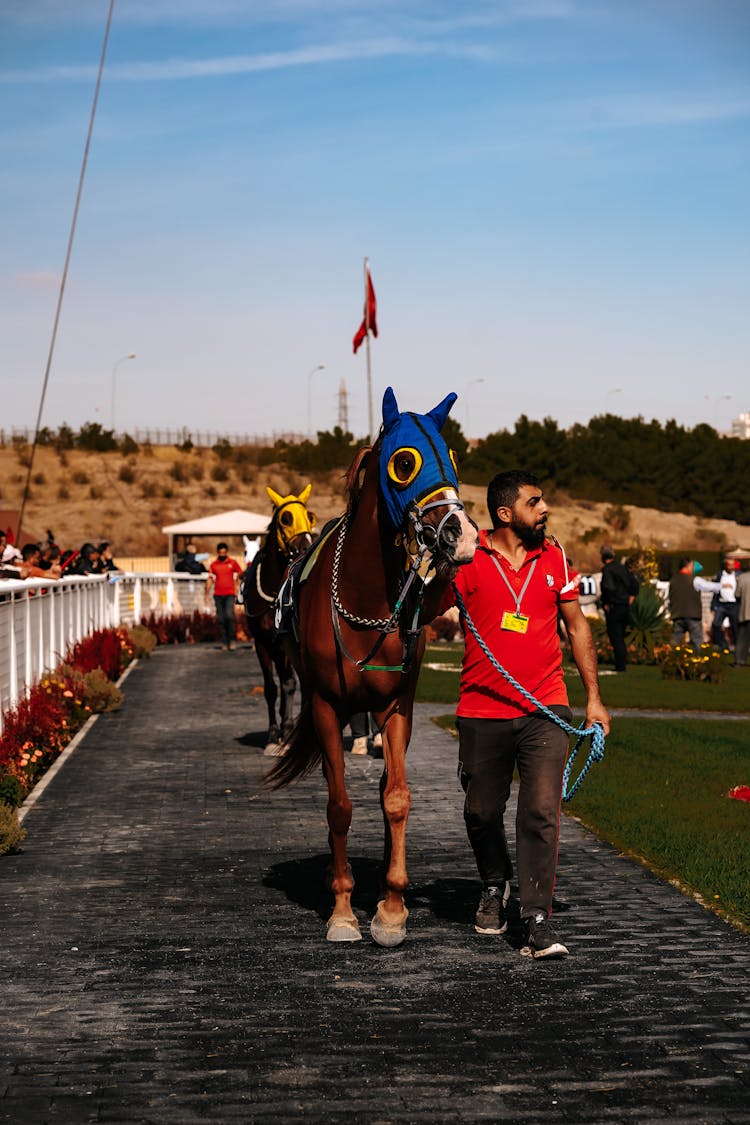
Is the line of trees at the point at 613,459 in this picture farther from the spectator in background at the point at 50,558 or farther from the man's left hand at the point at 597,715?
the man's left hand at the point at 597,715

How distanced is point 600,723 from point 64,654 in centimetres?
1394

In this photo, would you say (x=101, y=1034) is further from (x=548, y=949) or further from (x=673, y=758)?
(x=673, y=758)

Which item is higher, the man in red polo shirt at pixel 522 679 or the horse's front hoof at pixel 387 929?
the man in red polo shirt at pixel 522 679

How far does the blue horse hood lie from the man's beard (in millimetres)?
379

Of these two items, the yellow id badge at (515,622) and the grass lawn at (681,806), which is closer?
the yellow id badge at (515,622)

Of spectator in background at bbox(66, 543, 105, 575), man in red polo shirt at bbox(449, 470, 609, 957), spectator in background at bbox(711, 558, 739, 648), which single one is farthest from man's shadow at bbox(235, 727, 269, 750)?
spectator in background at bbox(711, 558, 739, 648)

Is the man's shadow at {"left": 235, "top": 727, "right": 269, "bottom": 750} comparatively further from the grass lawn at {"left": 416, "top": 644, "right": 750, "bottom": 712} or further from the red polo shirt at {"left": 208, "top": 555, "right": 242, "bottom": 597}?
the red polo shirt at {"left": 208, "top": 555, "right": 242, "bottom": 597}

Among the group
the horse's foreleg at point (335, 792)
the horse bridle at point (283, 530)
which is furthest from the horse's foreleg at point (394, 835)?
the horse bridle at point (283, 530)

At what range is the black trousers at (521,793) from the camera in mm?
7051

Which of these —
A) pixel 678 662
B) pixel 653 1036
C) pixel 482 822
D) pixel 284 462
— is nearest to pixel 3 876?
Result: pixel 482 822

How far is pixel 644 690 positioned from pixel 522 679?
1657cm

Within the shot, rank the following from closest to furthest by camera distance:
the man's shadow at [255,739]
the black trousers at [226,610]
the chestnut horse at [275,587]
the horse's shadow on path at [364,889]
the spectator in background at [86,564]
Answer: the horse's shadow on path at [364,889] → the chestnut horse at [275,587] → the man's shadow at [255,739] → the spectator in background at [86,564] → the black trousers at [226,610]

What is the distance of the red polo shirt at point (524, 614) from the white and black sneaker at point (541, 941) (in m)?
0.95

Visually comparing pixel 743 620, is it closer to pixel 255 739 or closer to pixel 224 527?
pixel 255 739
